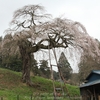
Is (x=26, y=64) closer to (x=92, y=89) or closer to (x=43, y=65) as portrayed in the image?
(x=92, y=89)

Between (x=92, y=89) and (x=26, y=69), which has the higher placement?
(x=26, y=69)

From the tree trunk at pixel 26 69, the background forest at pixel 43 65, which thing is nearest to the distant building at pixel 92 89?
the background forest at pixel 43 65

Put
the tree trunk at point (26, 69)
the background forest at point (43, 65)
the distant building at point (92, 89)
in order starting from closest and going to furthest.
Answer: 1. the distant building at point (92, 89)
2. the tree trunk at point (26, 69)
3. the background forest at point (43, 65)

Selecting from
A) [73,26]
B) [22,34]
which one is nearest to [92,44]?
[73,26]

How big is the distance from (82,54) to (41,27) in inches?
184

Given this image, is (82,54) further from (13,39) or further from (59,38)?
(13,39)

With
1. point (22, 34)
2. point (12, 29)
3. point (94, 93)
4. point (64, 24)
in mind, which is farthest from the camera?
point (12, 29)

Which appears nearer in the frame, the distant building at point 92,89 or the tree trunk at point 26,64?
the distant building at point 92,89

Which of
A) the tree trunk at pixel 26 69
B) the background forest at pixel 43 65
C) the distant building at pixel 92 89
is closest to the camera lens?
the distant building at pixel 92 89

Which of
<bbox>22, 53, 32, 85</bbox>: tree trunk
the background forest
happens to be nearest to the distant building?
the background forest

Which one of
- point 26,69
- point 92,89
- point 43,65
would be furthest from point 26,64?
point 43,65

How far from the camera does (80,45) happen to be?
60.2ft

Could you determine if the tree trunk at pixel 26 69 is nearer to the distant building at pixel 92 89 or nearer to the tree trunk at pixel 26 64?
the tree trunk at pixel 26 64

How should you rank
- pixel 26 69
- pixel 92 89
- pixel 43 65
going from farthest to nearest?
pixel 43 65, pixel 26 69, pixel 92 89
